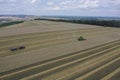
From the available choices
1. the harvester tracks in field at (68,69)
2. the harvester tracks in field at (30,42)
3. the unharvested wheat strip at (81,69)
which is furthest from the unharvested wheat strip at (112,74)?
the harvester tracks in field at (30,42)

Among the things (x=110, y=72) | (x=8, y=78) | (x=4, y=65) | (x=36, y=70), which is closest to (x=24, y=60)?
(x=4, y=65)

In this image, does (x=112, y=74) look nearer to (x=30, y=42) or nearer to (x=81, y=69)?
(x=81, y=69)

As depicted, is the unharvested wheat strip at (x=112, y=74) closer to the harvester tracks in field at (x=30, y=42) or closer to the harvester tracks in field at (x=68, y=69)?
the harvester tracks in field at (x=68, y=69)

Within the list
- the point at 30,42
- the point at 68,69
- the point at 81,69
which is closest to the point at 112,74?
the point at 81,69

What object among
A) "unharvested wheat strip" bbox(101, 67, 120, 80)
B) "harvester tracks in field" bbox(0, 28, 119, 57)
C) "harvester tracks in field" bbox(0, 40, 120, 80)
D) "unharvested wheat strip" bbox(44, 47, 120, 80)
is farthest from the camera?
"harvester tracks in field" bbox(0, 28, 119, 57)

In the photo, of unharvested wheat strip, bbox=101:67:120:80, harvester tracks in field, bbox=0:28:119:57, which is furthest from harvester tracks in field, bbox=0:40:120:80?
harvester tracks in field, bbox=0:28:119:57

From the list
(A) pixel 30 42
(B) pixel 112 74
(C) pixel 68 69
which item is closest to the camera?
(B) pixel 112 74

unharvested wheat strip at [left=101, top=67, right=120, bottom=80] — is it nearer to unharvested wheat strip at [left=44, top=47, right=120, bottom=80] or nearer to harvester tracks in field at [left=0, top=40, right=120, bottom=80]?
harvester tracks in field at [left=0, top=40, right=120, bottom=80]

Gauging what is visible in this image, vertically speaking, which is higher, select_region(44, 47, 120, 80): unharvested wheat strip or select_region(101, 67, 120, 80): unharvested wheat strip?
select_region(101, 67, 120, 80): unharvested wheat strip

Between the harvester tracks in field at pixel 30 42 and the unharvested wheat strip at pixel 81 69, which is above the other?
the unharvested wheat strip at pixel 81 69

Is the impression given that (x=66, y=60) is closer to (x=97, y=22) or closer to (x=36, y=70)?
(x=36, y=70)

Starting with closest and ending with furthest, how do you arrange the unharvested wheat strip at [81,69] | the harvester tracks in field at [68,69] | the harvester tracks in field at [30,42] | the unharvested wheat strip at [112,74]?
the unharvested wheat strip at [112,74], the unharvested wheat strip at [81,69], the harvester tracks in field at [68,69], the harvester tracks in field at [30,42]
